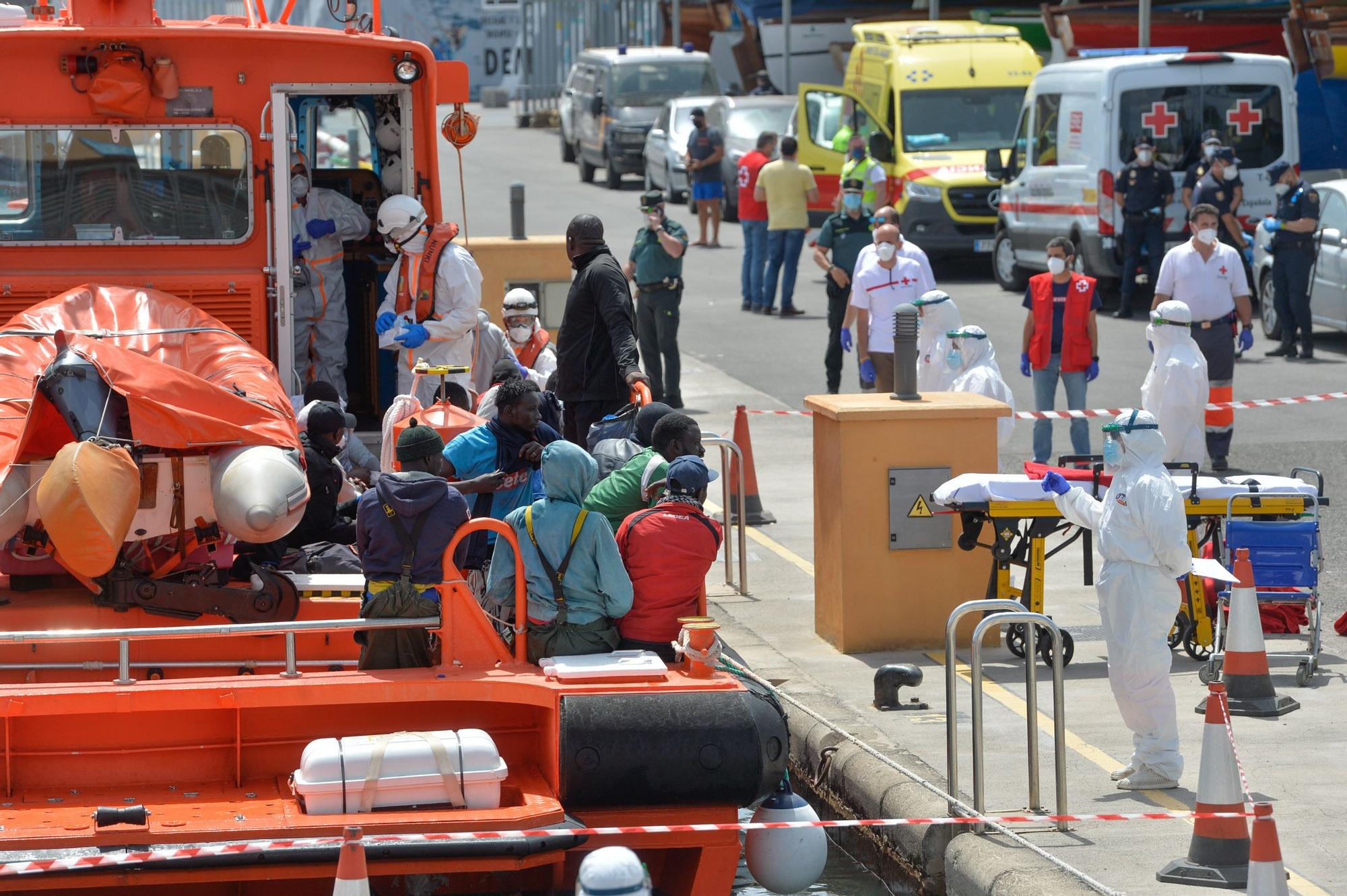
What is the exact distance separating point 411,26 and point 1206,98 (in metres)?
36.5

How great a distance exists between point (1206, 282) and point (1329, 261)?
16.7 ft

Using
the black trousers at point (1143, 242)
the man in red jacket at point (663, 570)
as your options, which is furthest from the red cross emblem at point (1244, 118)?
the man in red jacket at point (663, 570)

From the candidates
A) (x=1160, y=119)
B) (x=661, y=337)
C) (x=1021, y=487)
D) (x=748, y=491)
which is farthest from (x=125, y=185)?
(x=1160, y=119)

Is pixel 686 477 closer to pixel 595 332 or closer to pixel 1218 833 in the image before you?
pixel 1218 833

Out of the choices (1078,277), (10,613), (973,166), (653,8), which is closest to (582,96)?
(653,8)

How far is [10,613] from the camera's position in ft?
21.7

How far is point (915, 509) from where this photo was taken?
9.17m

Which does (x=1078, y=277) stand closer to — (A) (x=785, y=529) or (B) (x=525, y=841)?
(A) (x=785, y=529)

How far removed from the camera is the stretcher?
28.2 ft

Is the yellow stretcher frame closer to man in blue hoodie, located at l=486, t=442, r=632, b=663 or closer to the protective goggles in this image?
the protective goggles

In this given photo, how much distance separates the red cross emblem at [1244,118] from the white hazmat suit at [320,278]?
541 inches

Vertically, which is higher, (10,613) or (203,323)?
(203,323)

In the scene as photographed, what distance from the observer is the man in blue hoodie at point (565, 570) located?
6.52 m

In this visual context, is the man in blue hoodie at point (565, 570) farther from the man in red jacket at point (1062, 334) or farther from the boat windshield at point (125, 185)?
the man in red jacket at point (1062, 334)
